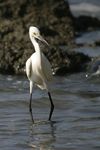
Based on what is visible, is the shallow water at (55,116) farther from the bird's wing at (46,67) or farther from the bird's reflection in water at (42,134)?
the bird's wing at (46,67)

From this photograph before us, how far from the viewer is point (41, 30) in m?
14.2

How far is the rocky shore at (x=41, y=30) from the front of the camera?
32.9 feet

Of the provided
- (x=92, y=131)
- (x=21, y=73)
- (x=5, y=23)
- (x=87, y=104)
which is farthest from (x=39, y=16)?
(x=92, y=131)

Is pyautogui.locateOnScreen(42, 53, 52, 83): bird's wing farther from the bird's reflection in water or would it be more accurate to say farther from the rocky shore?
the rocky shore

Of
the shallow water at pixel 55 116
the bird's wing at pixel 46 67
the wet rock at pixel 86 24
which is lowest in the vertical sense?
the wet rock at pixel 86 24

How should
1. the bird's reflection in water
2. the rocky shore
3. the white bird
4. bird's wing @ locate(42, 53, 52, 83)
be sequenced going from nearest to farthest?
the bird's reflection in water → the white bird → bird's wing @ locate(42, 53, 52, 83) → the rocky shore

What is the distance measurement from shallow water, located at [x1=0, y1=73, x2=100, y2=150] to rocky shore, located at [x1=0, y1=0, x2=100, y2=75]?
3.43ft

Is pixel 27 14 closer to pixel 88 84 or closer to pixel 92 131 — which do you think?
pixel 88 84

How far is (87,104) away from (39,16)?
10.2 metres

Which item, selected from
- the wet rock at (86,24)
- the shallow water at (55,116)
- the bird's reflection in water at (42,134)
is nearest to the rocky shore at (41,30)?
the wet rock at (86,24)

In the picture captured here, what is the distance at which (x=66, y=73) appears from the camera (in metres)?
9.85

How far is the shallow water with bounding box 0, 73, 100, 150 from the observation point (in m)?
4.41

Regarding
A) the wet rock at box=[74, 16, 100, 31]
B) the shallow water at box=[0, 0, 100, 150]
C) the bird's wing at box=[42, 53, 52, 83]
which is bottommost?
the wet rock at box=[74, 16, 100, 31]

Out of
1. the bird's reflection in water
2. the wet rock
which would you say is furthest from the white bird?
the wet rock
